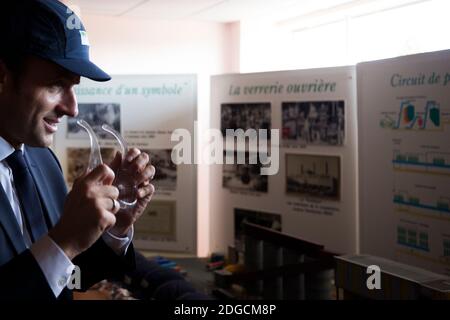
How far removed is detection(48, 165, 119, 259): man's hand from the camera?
0.89 metres

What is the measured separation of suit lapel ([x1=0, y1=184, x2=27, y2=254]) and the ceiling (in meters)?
3.14

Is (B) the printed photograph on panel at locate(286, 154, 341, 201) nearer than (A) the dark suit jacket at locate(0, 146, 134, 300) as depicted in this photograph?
No

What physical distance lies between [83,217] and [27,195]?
29cm

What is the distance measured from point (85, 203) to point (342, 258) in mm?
1512

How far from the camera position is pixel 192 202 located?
4.08 metres

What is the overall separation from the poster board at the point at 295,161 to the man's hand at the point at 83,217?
2.43 m

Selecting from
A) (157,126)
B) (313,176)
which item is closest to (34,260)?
(313,176)

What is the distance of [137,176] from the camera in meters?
1.16

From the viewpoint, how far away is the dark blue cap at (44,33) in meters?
0.94

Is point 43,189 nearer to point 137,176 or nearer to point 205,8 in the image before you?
point 137,176

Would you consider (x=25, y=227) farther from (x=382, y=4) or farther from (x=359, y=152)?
(x=382, y=4)

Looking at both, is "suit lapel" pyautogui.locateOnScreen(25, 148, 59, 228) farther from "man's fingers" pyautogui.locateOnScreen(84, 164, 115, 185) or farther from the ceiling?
the ceiling

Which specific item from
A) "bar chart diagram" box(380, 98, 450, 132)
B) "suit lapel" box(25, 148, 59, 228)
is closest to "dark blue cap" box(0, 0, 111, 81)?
"suit lapel" box(25, 148, 59, 228)

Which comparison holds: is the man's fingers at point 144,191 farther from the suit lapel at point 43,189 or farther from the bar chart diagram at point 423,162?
the bar chart diagram at point 423,162
